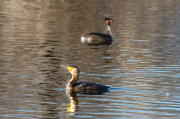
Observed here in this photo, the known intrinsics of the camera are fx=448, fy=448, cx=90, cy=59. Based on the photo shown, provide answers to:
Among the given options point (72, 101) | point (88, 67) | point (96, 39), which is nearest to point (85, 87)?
point (72, 101)

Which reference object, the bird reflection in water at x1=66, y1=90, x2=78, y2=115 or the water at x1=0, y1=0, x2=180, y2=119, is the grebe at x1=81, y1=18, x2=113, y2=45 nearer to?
the water at x1=0, y1=0, x2=180, y2=119

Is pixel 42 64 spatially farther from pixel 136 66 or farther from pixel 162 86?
pixel 162 86

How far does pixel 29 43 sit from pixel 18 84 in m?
10.9

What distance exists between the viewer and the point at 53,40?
2775 centimetres

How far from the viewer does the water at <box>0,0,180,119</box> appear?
12781 mm

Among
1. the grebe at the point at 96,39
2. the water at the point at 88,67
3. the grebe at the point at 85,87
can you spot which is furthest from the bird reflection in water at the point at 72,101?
the grebe at the point at 96,39

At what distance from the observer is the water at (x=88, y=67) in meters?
12.8

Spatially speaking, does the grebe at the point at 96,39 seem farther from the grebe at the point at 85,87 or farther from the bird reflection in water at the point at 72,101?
the bird reflection in water at the point at 72,101

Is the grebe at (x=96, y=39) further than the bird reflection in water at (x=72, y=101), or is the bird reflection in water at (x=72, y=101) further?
the grebe at (x=96, y=39)

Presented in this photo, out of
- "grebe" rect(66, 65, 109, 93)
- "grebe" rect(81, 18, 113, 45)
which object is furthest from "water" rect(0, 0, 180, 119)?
"grebe" rect(81, 18, 113, 45)

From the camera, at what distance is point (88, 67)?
62.8ft

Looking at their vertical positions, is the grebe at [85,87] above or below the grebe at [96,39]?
above

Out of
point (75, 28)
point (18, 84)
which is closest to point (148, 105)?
point (18, 84)

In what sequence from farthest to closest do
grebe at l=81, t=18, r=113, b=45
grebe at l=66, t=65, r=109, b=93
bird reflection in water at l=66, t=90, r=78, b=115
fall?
grebe at l=81, t=18, r=113, b=45
grebe at l=66, t=65, r=109, b=93
bird reflection in water at l=66, t=90, r=78, b=115
